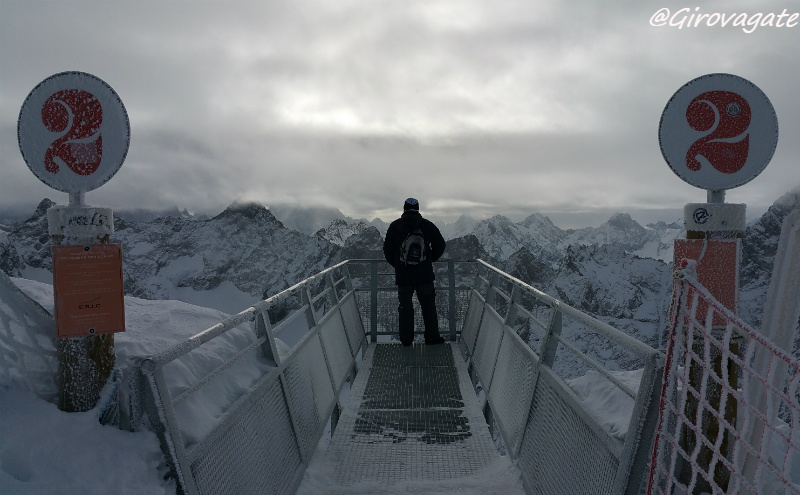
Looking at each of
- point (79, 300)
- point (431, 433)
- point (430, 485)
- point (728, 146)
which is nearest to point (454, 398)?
point (431, 433)

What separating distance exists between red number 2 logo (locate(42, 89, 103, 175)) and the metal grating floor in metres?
2.82

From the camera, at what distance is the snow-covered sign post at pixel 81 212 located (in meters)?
2.70

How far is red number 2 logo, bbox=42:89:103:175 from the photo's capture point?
2.78m

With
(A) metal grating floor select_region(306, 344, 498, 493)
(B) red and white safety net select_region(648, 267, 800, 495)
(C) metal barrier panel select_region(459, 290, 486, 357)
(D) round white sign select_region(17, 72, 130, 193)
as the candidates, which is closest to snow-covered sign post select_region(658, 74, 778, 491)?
(B) red and white safety net select_region(648, 267, 800, 495)

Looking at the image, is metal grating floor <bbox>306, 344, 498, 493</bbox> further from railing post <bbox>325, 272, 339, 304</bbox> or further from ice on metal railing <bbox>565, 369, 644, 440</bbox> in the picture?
ice on metal railing <bbox>565, 369, 644, 440</bbox>

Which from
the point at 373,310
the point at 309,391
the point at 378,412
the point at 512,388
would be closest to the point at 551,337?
the point at 512,388

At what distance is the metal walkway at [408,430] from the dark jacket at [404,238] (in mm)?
1269

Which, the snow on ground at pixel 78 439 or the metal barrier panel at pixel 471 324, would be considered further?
the metal barrier panel at pixel 471 324

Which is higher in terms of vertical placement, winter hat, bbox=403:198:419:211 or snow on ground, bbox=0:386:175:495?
winter hat, bbox=403:198:419:211

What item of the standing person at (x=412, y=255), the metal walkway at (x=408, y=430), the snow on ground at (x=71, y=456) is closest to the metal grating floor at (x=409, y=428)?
the metal walkway at (x=408, y=430)

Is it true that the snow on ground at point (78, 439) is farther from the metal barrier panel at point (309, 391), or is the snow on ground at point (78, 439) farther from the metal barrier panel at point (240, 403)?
the metal barrier panel at point (309, 391)

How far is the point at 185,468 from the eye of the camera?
229 cm

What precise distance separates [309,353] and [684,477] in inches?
122

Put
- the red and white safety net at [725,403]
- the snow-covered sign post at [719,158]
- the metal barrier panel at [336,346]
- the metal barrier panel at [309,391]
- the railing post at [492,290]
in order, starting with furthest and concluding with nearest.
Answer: the railing post at [492,290]
the metal barrier panel at [336,346]
the metal barrier panel at [309,391]
the snow-covered sign post at [719,158]
the red and white safety net at [725,403]
